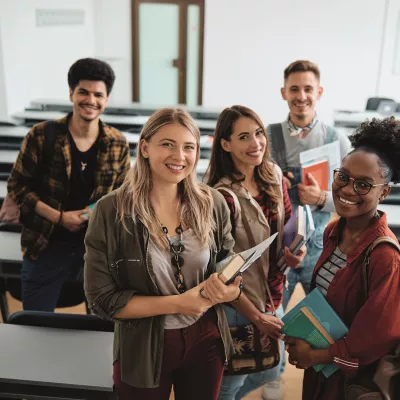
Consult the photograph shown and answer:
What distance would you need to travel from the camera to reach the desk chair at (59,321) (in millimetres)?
1787

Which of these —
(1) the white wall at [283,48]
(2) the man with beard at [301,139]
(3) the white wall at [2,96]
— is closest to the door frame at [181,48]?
(1) the white wall at [283,48]

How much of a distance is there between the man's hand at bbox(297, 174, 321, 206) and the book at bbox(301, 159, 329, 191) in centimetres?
2

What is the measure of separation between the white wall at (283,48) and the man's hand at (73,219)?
541 centimetres

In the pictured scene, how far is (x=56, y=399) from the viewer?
1.53 m

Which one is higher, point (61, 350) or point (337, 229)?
point (337, 229)

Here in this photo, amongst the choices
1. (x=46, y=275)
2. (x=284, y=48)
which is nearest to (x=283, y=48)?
(x=284, y=48)

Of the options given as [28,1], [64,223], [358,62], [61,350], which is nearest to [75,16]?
[28,1]

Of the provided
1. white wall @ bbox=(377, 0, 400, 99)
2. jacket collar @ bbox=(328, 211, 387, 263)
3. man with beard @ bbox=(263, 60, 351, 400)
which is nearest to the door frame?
white wall @ bbox=(377, 0, 400, 99)

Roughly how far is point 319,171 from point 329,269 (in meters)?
0.81

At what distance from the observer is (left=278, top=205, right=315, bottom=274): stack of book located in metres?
1.53

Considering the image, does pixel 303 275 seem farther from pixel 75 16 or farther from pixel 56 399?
pixel 75 16

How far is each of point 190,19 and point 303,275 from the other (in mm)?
6901

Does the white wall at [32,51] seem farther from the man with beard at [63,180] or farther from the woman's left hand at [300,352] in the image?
the woman's left hand at [300,352]

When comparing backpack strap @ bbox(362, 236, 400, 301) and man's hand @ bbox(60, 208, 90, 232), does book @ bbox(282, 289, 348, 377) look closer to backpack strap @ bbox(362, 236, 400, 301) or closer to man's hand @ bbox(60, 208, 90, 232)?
backpack strap @ bbox(362, 236, 400, 301)
